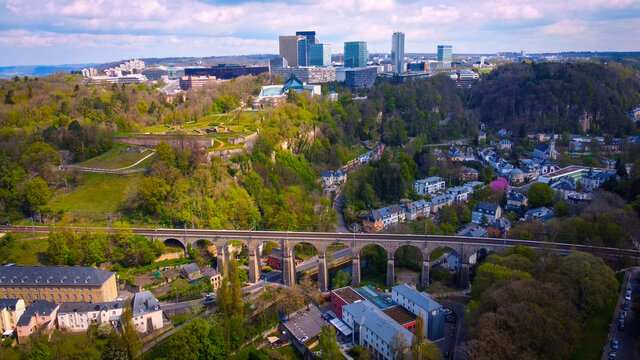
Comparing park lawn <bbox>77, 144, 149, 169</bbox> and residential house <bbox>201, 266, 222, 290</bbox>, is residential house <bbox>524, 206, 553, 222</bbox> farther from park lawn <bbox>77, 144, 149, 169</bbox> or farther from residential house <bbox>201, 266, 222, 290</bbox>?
park lawn <bbox>77, 144, 149, 169</bbox>

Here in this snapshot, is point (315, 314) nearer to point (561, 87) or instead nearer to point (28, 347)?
point (28, 347)

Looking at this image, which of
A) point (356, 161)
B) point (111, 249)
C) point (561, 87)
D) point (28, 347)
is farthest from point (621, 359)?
point (561, 87)

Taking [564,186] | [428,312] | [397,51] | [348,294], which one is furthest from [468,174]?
[397,51]

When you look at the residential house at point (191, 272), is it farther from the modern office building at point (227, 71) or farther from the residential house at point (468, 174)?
the modern office building at point (227, 71)

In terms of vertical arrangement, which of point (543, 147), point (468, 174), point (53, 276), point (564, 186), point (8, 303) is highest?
point (543, 147)

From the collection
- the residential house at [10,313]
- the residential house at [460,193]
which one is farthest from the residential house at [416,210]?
the residential house at [10,313]

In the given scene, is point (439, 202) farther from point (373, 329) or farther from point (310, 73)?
point (310, 73)
